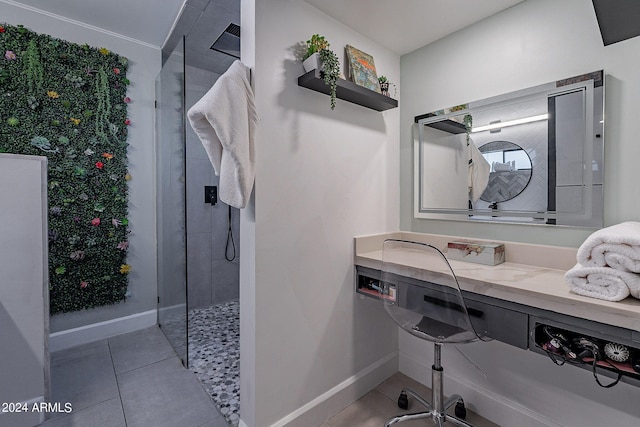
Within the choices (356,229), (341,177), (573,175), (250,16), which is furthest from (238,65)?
(573,175)

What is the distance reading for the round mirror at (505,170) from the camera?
5.21 feet

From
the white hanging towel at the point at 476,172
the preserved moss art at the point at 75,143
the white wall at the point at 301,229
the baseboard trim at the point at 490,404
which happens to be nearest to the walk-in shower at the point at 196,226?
the preserved moss art at the point at 75,143

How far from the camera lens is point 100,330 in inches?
99.4

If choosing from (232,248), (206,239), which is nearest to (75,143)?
(206,239)

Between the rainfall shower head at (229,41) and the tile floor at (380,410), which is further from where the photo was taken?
the rainfall shower head at (229,41)

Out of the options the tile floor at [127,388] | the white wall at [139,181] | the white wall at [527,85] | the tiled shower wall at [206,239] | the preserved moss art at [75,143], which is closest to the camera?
the white wall at [527,85]

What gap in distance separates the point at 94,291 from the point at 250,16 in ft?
8.24

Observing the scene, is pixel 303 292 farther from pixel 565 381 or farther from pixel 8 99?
pixel 8 99

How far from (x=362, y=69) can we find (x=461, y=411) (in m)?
2.11

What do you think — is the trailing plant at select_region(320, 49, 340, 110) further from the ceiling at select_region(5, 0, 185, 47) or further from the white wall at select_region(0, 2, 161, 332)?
the white wall at select_region(0, 2, 161, 332)

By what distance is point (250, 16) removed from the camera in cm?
137

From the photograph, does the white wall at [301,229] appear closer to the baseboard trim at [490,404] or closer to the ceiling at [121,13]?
the baseboard trim at [490,404]

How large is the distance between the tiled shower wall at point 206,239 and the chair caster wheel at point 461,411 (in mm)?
2426

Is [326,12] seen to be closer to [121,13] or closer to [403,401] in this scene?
[121,13]
